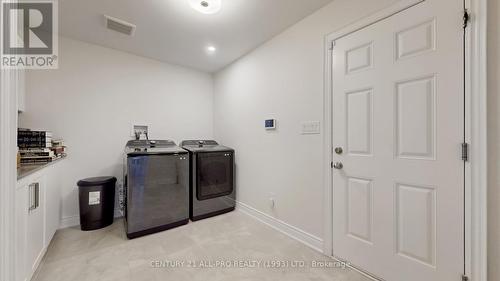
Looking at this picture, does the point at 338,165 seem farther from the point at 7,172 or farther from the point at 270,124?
the point at 7,172

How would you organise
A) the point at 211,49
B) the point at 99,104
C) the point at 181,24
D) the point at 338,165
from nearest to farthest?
the point at 338,165
the point at 181,24
the point at 99,104
the point at 211,49

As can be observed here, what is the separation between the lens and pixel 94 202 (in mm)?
2383

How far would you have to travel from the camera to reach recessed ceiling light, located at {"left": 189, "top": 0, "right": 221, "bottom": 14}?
184 centimetres

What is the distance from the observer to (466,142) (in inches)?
46.2

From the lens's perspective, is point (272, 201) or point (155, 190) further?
point (272, 201)

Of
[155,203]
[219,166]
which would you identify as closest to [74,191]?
[155,203]

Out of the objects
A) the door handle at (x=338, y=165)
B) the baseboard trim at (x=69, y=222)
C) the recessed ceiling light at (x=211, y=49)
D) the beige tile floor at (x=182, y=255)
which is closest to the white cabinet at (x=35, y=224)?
the beige tile floor at (x=182, y=255)

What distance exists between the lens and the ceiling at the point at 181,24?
1.91 metres

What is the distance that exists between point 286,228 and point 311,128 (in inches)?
47.2

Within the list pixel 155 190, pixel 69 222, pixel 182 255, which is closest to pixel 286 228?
pixel 182 255

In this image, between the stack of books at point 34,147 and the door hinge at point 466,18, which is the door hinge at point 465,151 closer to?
the door hinge at point 466,18
